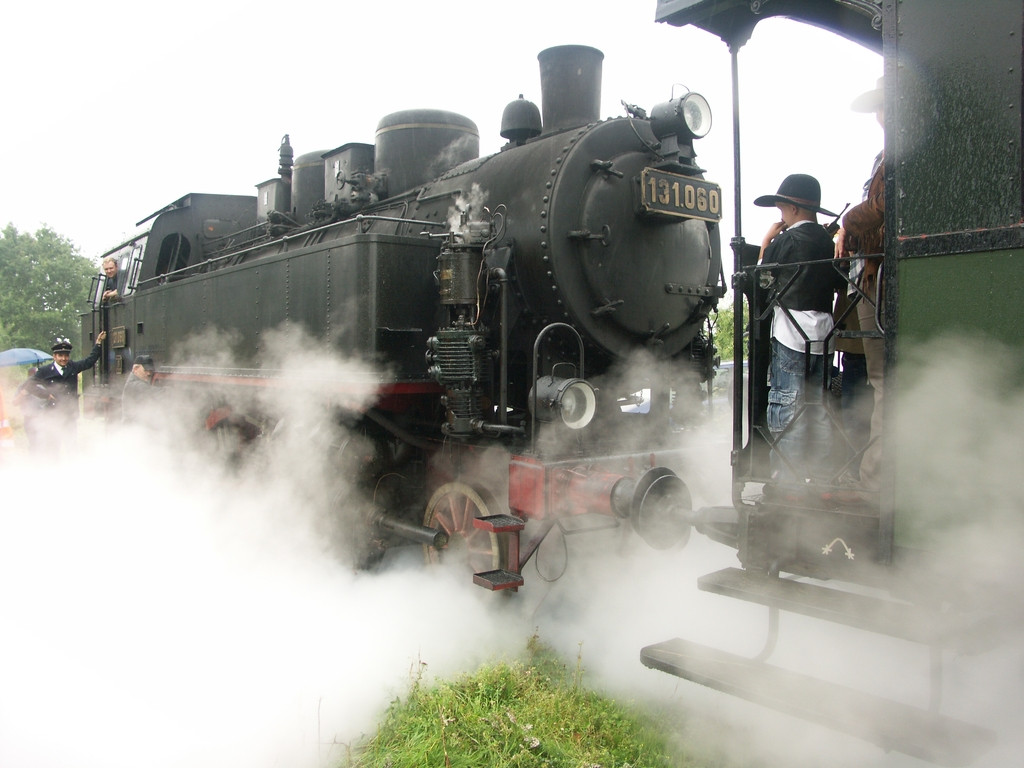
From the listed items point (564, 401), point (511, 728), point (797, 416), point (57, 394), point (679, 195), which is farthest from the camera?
point (57, 394)

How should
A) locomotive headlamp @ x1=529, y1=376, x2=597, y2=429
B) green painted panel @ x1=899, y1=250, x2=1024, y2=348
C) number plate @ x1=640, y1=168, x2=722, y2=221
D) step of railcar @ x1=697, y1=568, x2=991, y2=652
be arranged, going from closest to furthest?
green painted panel @ x1=899, y1=250, x2=1024, y2=348, step of railcar @ x1=697, y1=568, x2=991, y2=652, locomotive headlamp @ x1=529, y1=376, x2=597, y2=429, number plate @ x1=640, y1=168, x2=722, y2=221

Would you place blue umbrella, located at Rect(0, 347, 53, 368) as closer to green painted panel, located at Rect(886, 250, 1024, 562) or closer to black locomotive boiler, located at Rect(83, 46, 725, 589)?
black locomotive boiler, located at Rect(83, 46, 725, 589)

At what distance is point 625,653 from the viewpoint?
3514 millimetres

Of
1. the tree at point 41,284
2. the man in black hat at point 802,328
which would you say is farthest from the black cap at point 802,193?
the tree at point 41,284

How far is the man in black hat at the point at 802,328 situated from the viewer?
9.38 feet

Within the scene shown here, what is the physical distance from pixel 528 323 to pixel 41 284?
45200 mm

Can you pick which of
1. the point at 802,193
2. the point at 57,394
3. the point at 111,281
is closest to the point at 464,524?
the point at 802,193

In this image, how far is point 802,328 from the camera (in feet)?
9.37

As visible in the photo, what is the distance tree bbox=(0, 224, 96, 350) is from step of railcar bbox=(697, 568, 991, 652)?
4388 cm

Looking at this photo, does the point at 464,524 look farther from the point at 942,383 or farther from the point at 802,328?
the point at 942,383

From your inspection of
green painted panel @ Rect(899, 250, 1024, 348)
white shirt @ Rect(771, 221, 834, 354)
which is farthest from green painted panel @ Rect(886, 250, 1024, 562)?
white shirt @ Rect(771, 221, 834, 354)

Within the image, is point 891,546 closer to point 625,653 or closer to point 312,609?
point 625,653

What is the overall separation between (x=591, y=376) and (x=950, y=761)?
2.66 meters

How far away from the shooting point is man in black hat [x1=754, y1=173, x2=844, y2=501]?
2859 mm
